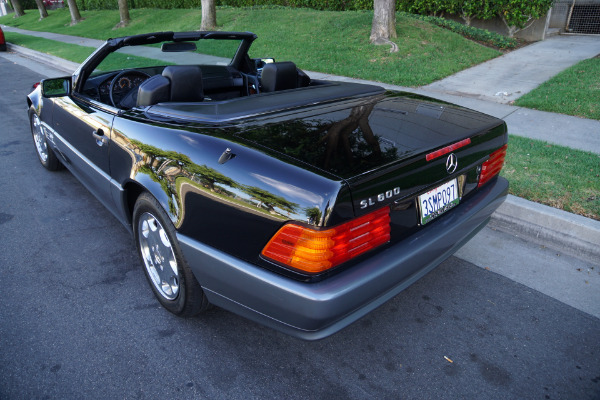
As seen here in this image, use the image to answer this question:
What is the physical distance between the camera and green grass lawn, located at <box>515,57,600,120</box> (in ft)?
20.0

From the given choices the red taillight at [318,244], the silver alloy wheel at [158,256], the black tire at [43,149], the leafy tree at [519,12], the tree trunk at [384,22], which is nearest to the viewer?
the red taillight at [318,244]

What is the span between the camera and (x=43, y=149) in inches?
185

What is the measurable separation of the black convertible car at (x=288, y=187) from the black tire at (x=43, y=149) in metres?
1.63

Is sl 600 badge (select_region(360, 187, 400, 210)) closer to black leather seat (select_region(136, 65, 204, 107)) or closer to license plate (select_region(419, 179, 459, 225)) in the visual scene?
license plate (select_region(419, 179, 459, 225))

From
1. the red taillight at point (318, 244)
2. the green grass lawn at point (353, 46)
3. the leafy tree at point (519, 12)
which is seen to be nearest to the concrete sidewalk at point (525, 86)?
the green grass lawn at point (353, 46)

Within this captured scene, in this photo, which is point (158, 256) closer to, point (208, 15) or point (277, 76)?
point (277, 76)

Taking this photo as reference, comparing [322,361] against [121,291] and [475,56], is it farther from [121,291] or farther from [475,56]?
[475,56]

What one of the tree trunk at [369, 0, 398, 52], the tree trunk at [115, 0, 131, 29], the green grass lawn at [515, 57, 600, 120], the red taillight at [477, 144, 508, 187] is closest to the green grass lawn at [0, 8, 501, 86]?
the tree trunk at [369, 0, 398, 52]

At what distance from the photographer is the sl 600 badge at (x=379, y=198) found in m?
1.86

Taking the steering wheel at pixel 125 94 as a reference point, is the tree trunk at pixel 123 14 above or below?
below

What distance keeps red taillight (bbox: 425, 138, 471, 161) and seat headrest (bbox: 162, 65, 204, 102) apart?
61.0 inches

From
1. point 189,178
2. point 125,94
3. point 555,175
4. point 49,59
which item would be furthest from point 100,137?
point 49,59

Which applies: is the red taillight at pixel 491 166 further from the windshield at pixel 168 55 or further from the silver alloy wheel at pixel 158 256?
the windshield at pixel 168 55

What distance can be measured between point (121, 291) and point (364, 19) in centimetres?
1062
